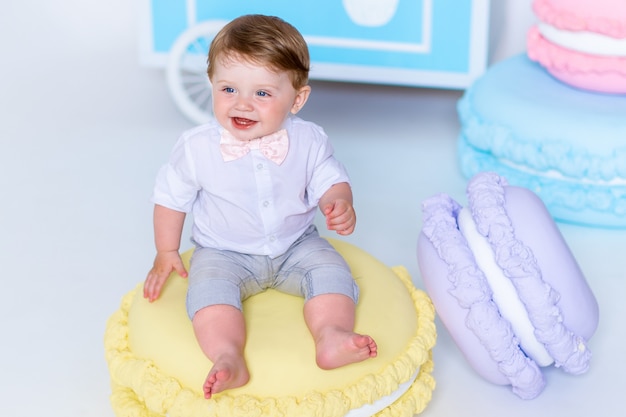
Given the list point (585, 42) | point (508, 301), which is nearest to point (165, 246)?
point (508, 301)

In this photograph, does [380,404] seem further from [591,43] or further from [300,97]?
[591,43]

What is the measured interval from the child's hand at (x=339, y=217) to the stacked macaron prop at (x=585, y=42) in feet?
3.49

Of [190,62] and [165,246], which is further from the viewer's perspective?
[190,62]

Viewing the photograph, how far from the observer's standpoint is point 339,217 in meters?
1.83

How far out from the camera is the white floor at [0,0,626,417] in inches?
81.6

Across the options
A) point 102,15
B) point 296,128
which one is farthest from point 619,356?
point 102,15

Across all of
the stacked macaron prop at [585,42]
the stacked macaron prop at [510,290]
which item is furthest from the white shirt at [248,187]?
the stacked macaron prop at [585,42]

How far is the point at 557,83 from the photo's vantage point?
2.78m

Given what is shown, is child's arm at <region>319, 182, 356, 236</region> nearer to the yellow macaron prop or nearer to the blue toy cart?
the yellow macaron prop

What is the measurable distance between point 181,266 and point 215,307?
0.19 meters

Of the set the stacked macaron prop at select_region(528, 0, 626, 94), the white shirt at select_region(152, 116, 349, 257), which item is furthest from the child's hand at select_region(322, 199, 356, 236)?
the stacked macaron prop at select_region(528, 0, 626, 94)

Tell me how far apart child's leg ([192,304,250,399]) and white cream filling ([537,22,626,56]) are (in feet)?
4.27

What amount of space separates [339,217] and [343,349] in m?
0.26

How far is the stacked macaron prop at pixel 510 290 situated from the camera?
188 cm
